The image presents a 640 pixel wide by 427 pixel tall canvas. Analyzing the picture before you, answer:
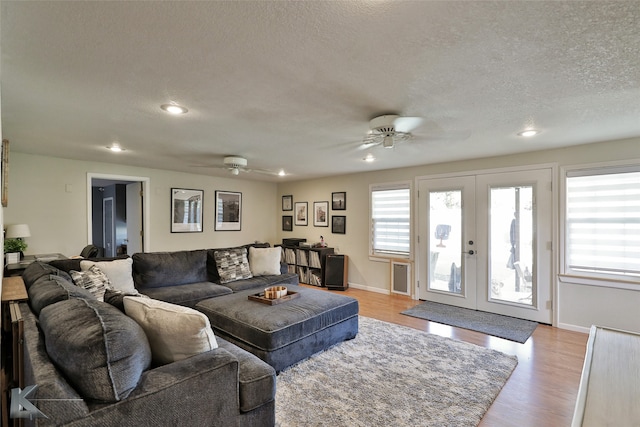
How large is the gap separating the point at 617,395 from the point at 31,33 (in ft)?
9.49

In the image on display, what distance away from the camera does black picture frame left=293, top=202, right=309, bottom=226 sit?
680 cm

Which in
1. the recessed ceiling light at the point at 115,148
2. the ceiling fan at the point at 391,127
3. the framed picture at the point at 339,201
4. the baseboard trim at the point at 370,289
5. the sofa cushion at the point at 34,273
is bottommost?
the baseboard trim at the point at 370,289

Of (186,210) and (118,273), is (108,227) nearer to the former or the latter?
(186,210)

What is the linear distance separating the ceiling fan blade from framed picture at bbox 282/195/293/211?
4552 millimetres

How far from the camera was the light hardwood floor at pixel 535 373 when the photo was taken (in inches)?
81.5

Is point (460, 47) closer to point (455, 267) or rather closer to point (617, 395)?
point (617, 395)

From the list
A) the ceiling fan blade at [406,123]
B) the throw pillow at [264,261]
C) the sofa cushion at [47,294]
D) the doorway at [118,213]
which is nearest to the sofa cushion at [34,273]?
the sofa cushion at [47,294]

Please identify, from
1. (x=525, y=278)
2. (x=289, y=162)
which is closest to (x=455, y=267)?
(x=525, y=278)

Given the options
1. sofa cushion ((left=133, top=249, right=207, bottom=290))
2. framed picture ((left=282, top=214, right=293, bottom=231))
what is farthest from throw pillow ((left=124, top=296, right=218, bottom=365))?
framed picture ((left=282, top=214, right=293, bottom=231))

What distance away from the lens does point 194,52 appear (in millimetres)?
1612

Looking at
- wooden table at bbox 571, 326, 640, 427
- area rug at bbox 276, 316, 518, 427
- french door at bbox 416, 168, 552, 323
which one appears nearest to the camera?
wooden table at bbox 571, 326, 640, 427

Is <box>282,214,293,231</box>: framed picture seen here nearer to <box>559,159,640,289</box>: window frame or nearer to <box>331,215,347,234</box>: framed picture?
<box>331,215,347,234</box>: framed picture

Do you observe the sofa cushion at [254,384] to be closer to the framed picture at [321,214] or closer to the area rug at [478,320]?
the area rug at [478,320]

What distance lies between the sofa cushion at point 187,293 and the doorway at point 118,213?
1.94 m
